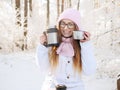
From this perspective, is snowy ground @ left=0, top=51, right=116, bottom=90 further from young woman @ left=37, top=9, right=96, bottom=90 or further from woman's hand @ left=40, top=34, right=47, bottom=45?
woman's hand @ left=40, top=34, right=47, bottom=45

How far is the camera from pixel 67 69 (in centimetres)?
360

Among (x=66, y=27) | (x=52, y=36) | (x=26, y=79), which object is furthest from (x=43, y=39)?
(x=26, y=79)

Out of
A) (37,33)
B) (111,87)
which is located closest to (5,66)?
(111,87)

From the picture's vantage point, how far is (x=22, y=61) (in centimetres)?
1177

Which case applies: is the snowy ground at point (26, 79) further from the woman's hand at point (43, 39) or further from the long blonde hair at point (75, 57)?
the woman's hand at point (43, 39)

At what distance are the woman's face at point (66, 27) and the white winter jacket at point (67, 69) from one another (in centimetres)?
19

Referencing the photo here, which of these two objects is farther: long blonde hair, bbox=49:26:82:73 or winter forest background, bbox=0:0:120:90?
winter forest background, bbox=0:0:120:90

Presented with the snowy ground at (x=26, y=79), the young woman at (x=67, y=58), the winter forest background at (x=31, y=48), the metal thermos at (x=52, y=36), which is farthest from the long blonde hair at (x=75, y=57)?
the snowy ground at (x=26, y=79)

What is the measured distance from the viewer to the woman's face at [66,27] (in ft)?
12.0

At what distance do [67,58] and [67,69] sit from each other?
12 cm

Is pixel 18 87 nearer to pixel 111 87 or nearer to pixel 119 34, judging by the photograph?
pixel 111 87

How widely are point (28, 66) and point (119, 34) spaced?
3.18 meters

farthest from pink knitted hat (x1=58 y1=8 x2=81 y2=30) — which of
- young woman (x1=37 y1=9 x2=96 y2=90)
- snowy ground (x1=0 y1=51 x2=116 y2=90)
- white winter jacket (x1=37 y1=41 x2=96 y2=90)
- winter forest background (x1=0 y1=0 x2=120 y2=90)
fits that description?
snowy ground (x1=0 y1=51 x2=116 y2=90)

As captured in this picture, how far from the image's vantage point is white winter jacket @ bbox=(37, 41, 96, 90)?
11.7ft
